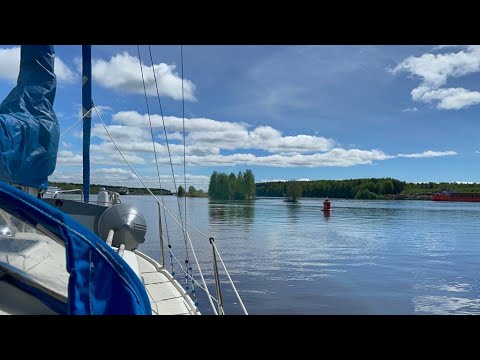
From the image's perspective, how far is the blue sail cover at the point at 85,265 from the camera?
6.79 ft

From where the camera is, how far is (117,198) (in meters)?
8.77

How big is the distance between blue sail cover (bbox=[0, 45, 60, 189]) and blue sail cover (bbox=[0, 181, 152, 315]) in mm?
3507

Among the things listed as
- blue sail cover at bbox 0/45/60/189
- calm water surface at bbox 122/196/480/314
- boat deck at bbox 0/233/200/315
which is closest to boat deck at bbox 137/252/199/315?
boat deck at bbox 0/233/200/315

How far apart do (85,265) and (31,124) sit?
14.1 ft

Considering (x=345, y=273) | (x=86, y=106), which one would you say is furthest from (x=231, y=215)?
(x=86, y=106)

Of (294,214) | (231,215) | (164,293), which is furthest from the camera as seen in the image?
(294,214)

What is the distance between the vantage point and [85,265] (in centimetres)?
212

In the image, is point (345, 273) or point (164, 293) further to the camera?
point (345, 273)

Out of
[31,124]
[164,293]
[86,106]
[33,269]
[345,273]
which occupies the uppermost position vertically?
[86,106]

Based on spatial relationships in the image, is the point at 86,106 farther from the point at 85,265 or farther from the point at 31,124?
the point at 85,265

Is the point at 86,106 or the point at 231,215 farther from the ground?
the point at 86,106

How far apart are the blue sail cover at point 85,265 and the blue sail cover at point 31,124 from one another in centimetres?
351
